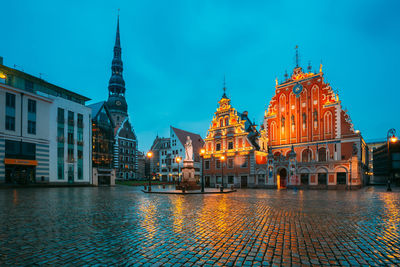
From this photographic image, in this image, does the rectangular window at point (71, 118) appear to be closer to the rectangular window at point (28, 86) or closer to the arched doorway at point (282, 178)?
the rectangular window at point (28, 86)

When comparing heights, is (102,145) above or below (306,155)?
above

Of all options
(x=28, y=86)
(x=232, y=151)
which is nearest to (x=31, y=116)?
(x=28, y=86)

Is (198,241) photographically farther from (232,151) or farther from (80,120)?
(80,120)

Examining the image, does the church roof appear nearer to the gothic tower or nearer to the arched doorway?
the arched doorway

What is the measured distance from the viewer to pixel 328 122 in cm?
3978

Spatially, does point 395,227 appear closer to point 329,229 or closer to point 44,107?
point 329,229

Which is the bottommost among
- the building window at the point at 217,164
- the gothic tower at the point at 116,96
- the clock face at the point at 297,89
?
the building window at the point at 217,164

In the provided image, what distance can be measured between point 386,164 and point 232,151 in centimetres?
4221

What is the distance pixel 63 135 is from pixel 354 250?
44571 millimetres

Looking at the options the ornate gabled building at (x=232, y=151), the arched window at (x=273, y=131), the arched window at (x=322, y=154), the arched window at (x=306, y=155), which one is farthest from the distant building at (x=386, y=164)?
the ornate gabled building at (x=232, y=151)

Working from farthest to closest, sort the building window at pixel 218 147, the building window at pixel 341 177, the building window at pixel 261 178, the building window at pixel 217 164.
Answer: the building window at pixel 218 147 → the building window at pixel 217 164 → the building window at pixel 261 178 → the building window at pixel 341 177

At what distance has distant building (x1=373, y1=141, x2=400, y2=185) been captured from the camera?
55597mm

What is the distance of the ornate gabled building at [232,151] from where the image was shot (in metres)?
43.2

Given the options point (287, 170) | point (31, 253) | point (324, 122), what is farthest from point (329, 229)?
point (324, 122)
